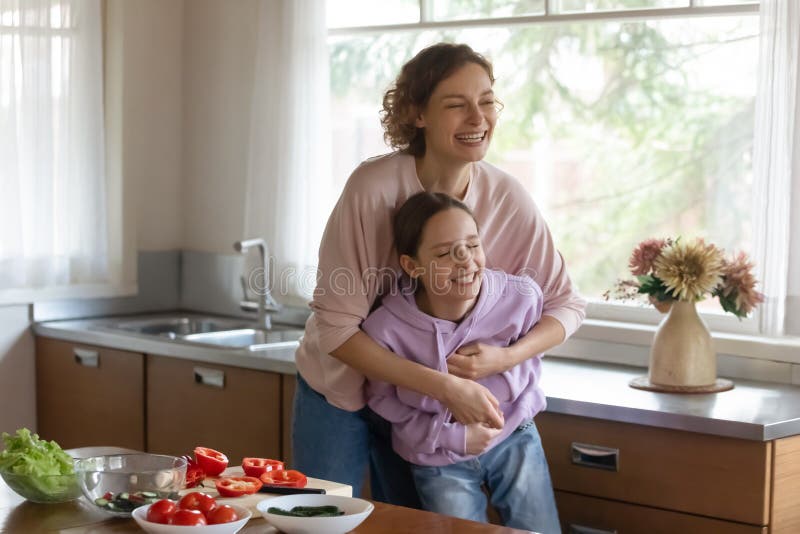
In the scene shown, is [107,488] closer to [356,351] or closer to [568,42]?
[356,351]

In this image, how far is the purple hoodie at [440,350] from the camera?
2.46 m

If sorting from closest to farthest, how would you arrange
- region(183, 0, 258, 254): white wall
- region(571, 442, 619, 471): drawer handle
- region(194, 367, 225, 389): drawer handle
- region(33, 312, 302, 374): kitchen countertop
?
1. region(571, 442, 619, 471): drawer handle
2. region(33, 312, 302, 374): kitchen countertop
3. region(194, 367, 225, 389): drawer handle
4. region(183, 0, 258, 254): white wall

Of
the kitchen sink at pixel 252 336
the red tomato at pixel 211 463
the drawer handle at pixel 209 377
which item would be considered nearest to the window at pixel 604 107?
the kitchen sink at pixel 252 336

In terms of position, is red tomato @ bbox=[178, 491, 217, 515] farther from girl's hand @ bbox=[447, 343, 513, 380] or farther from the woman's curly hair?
the woman's curly hair

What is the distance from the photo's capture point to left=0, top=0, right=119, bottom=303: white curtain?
393 cm

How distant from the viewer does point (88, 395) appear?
3973 millimetres

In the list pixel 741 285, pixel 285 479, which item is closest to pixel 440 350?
pixel 285 479

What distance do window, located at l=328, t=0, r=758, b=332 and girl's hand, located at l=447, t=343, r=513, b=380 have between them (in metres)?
1.05

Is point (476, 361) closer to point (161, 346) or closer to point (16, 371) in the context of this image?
point (161, 346)

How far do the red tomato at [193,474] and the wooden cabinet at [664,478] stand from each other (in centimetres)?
96

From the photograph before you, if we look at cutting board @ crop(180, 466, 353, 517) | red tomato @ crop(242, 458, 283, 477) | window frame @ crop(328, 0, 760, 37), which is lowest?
cutting board @ crop(180, 466, 353, 517)

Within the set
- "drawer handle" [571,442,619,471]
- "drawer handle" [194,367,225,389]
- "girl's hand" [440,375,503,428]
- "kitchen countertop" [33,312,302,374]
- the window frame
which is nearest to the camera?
"girl's hand" [440,375,503,428]

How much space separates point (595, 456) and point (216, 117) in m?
2.23

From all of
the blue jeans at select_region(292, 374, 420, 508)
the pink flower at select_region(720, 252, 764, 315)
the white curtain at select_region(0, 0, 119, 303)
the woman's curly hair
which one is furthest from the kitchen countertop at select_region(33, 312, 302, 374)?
the pink flower at select_region(720, 252, 764, 315)
